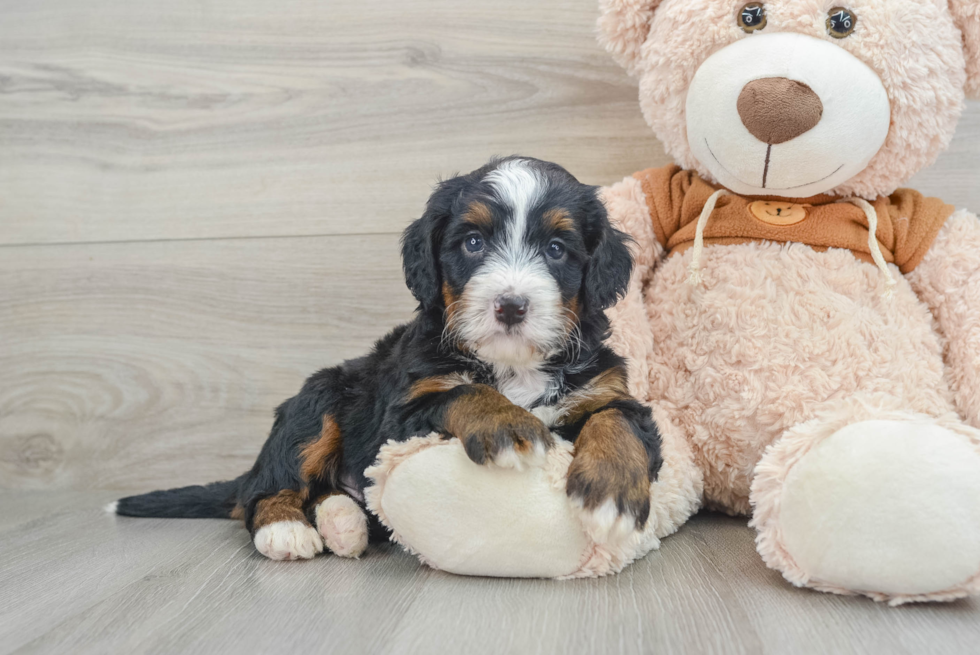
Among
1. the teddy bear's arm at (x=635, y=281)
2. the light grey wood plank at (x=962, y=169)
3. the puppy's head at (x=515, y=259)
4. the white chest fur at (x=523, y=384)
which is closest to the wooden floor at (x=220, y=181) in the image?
the light grey wood plank at (x=962, y=169)

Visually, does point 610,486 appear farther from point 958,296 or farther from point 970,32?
point 970,32

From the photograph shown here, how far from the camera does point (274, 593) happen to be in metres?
1.55

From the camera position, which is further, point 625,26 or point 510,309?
point 625,26

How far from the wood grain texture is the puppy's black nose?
515mm

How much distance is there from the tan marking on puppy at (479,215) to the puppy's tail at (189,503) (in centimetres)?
110

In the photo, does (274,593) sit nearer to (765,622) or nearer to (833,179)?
(765,622)

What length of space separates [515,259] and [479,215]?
0.40 ft

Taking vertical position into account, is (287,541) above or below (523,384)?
below

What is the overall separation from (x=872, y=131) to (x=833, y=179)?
0.13 meters

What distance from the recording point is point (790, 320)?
1848mm

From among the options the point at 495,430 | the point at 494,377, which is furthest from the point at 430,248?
the point at 495,430

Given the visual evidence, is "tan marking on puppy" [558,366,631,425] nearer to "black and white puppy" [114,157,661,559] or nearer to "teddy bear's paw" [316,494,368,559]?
"black and white puppy" [114,157,661,559]

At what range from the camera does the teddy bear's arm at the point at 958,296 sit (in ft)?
5.96

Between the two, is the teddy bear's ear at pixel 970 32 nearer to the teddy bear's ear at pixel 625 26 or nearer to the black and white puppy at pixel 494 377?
the teddy bear's ear at pixel 625 26
